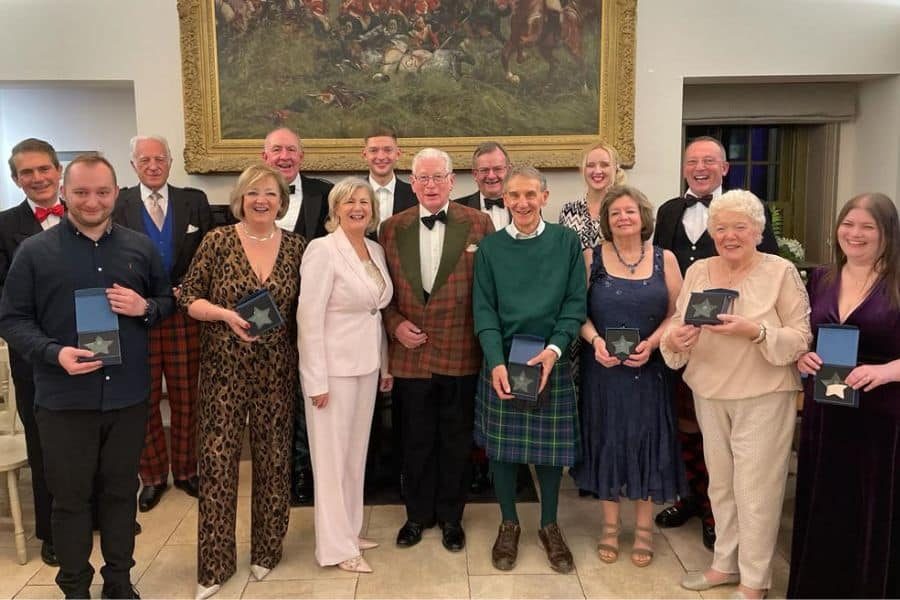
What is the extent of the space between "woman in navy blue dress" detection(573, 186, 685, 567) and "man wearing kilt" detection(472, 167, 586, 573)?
10cm

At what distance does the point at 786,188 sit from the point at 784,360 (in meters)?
4.31

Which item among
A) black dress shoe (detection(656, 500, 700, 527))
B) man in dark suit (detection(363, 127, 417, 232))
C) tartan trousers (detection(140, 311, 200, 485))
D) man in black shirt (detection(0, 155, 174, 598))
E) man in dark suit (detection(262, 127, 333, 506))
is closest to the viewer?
man in black shirt (detection(0, 155, 174, 598))

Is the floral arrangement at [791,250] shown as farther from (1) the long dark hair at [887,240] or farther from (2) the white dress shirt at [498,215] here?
(1) the long dark hair at [887,240]

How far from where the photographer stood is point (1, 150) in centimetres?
663

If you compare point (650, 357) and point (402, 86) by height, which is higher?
point (402, 86)

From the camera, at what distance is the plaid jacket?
3236 millimetres

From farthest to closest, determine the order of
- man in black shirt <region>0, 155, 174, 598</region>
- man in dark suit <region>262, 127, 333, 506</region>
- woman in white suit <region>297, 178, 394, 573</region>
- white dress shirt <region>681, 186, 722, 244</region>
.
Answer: man in dark suit <region>262, 127, 333, 506</region> → white dress shirt <region>681, 186, 722, 244</region> → woman in white suit <region>297, 178, 394, 573</region> → man in black shirt <region>0, 155, 174, 598</region>

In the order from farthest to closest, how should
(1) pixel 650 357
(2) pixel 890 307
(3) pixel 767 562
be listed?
1. (1) pixel 650 357
2. (3) pixel 767 562
3. (2) pixel 890 307

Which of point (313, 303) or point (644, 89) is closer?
point (313, 303)

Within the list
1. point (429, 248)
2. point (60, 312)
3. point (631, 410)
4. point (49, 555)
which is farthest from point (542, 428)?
point (49, 555)

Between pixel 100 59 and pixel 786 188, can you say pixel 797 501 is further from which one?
pixel 100 59

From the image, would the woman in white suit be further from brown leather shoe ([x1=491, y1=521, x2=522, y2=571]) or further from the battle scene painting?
the battle scene painting

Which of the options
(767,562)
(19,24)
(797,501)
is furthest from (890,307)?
(19,24)

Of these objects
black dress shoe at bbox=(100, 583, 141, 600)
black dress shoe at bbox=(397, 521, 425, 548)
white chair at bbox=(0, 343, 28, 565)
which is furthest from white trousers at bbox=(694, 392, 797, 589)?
white chair at bbox=(0, 343, 28, 565)
